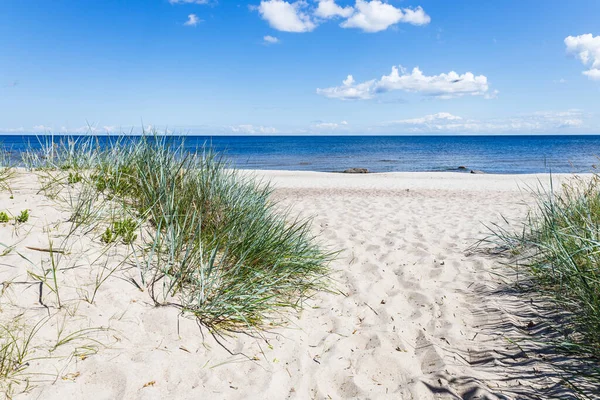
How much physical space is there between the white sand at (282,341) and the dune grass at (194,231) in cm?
20

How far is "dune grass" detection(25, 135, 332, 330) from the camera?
10.8 feet

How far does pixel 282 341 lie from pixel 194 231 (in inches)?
62.5

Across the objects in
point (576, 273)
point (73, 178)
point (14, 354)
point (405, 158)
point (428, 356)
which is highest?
point (405, 158)

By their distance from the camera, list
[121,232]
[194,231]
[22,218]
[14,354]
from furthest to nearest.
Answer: [194,231] → [121,232] → [22,218] → [14,354]

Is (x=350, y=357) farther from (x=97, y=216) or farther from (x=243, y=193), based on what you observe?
(x=97, y=216)

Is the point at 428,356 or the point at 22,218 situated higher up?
the point at 22,218

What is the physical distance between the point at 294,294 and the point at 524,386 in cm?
210

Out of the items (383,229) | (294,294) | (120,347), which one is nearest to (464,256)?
(383,229)

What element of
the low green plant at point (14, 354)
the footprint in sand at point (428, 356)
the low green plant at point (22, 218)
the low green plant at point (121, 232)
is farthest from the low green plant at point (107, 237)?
the footprint in sand at point (428, 356)

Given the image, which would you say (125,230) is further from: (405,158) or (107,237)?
(405,158)

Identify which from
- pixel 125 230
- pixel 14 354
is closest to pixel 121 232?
pixel 125 230

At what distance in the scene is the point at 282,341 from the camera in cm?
316

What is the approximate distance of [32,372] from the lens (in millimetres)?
2316

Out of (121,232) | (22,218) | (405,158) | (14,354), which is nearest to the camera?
(14,354)
